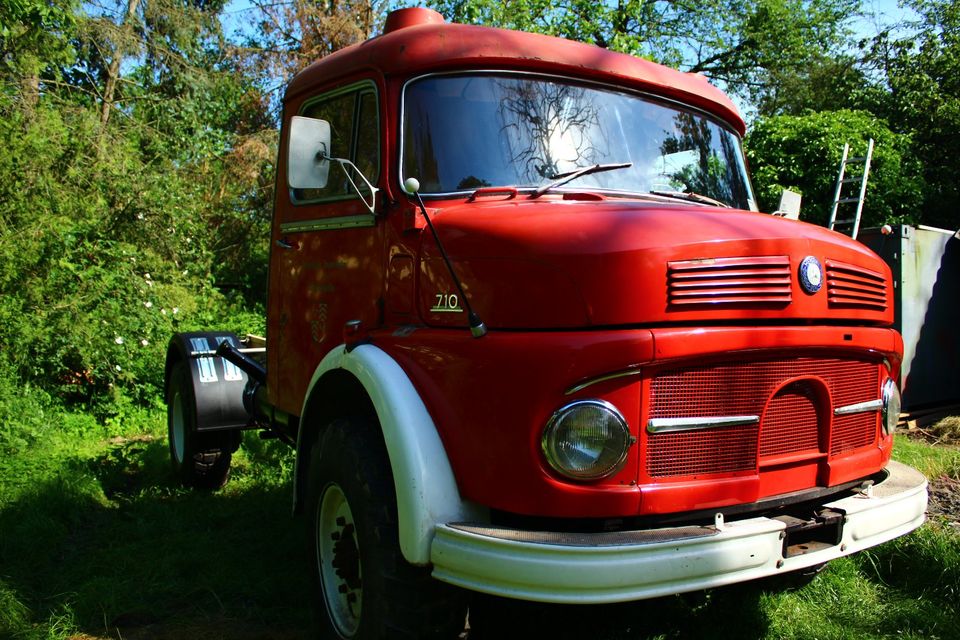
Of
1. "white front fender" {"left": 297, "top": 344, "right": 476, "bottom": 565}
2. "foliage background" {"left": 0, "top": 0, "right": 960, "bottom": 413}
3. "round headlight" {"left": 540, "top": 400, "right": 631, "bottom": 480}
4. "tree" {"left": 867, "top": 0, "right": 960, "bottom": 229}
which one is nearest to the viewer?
"round headlight" {"left": 540, "top": 400, "right": 631, "bottom": 480}

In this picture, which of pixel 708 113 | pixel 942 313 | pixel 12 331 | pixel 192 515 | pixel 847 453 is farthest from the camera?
pixel 942 313

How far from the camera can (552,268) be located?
2.57 m

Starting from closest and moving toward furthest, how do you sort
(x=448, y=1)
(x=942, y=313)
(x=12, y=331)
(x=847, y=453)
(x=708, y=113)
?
(x=847, y=453)
(x=708, y=113)
(x=12, y=331)
(x=942, y=313)
(x=448, y=1)

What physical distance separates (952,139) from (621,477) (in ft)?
48.1

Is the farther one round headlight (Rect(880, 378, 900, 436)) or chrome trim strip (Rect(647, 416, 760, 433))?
round headlight (Rect(880, 378, 900, 436))

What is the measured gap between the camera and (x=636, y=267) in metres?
2.50

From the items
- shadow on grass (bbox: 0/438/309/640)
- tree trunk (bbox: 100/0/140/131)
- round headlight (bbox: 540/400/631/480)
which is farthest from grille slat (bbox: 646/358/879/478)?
tree trunk (bbox: 100/0/140/131)

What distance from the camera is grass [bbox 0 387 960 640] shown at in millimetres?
3588

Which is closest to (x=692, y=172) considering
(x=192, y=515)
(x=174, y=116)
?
(x=192, y=515)

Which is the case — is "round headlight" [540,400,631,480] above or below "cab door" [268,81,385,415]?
below

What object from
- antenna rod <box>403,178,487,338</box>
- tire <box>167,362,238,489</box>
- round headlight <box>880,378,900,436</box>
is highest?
antenna rod <box>403,178,487,338</box>

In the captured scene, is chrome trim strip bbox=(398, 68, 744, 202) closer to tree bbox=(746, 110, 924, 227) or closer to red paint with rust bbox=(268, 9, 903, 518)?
red paint with rust bbox=(268, 9, 903, 518)

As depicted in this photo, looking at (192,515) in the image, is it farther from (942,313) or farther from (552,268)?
(942,313)

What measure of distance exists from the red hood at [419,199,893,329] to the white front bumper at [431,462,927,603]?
2.13ft
